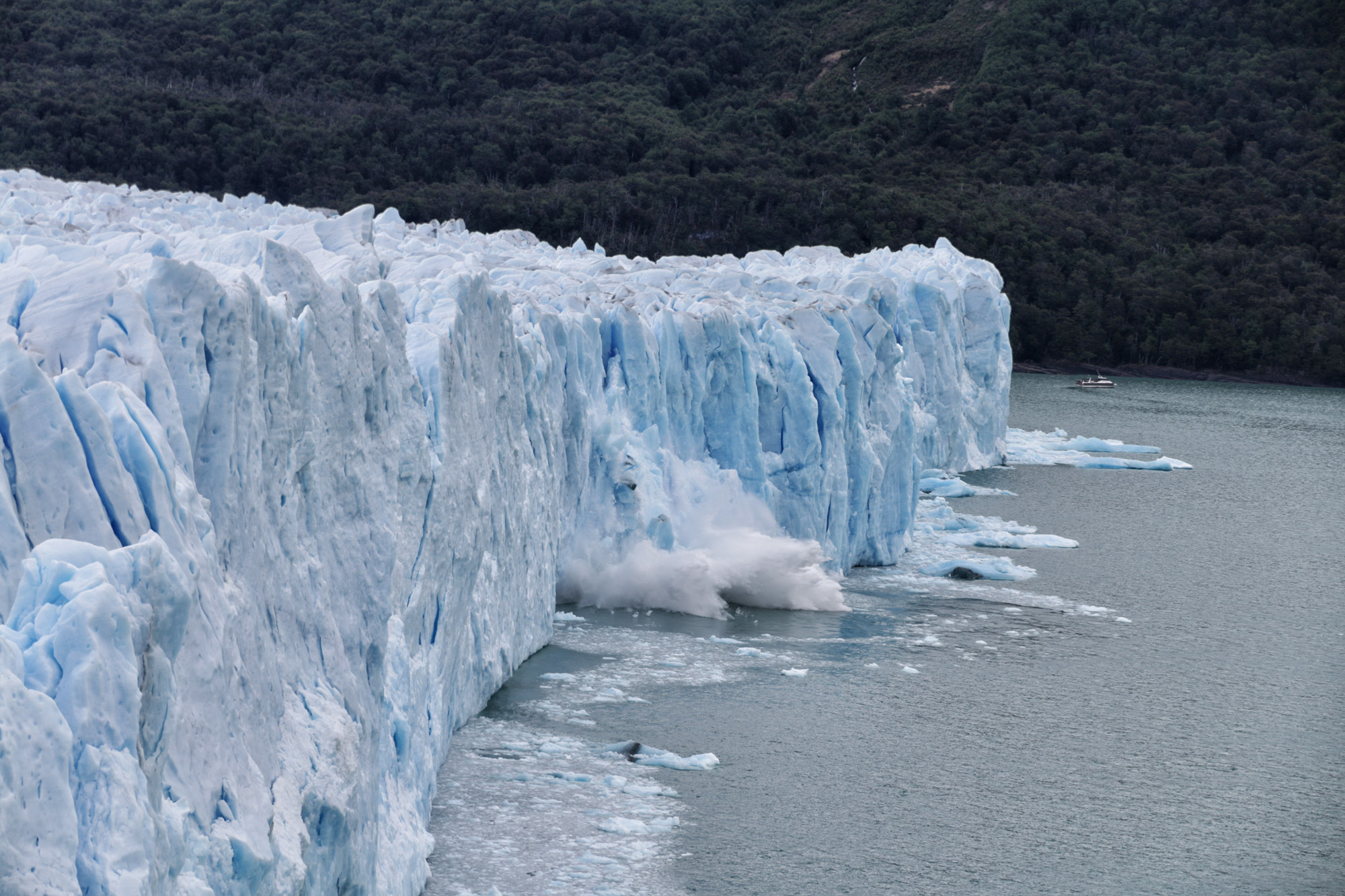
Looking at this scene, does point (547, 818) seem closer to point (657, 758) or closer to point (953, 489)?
point (657, 758)

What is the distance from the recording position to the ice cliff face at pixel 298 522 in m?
3.65

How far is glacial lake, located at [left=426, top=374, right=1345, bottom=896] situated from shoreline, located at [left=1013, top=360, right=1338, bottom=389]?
30.8 meters

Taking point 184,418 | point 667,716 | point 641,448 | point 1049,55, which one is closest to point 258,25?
point 1049,55

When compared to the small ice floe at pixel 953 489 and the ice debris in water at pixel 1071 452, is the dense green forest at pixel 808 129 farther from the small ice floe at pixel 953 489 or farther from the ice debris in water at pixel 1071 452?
the small ice floe at pixel 953 489

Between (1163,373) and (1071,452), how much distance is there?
21.6 m

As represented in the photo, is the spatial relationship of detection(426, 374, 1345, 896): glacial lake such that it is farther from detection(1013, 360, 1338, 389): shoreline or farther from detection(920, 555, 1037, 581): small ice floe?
detection(1013, 360, 1338, 389): shoreline

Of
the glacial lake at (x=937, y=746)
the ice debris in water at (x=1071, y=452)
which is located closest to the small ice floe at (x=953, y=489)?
the ice debris in water at (x=1071, y=452)

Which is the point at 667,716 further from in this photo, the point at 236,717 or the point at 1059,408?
the point at 1059,408

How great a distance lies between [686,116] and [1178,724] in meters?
53.8

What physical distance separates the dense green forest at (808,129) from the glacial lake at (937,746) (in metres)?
27.3

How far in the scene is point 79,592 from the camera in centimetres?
358

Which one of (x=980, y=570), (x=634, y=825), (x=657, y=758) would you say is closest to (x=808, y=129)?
(x=980, y=570)

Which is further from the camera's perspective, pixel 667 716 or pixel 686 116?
pixel 686 116

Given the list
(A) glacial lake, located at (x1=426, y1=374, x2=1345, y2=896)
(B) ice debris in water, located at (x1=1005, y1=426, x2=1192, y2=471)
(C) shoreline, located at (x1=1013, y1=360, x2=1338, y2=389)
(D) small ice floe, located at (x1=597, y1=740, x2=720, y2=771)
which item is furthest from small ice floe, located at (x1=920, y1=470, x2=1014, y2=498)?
(C) shoreline, located at (x1=1013, y1=360, x2=1338, y2=389)
